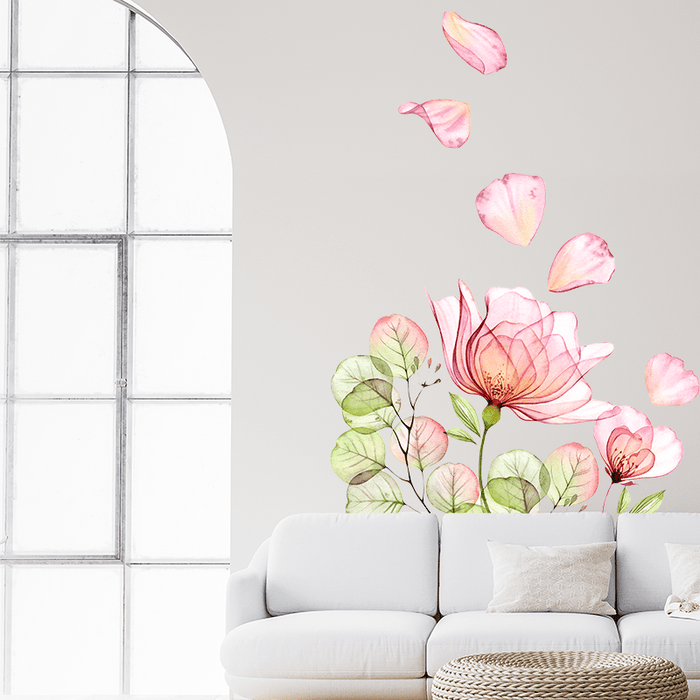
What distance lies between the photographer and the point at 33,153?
4375 mm

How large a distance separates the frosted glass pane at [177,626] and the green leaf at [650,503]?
1.94 m

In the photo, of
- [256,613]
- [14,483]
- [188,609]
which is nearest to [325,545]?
[256,613]

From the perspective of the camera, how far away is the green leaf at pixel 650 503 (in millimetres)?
4000

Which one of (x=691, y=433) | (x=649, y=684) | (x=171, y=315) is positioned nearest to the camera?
(x=649, y=684)

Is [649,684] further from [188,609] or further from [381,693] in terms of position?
[188,609]

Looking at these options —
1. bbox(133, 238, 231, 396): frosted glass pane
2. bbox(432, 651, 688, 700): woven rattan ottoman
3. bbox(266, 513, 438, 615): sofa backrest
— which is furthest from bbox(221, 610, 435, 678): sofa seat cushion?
bbox(133, 238, 231, 396): frosted glass pane

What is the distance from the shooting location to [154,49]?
14.4ft

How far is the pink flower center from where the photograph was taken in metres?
4.02

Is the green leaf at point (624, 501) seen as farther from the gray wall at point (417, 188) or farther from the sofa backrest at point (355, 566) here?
the sofa backrest at point (355, 566)

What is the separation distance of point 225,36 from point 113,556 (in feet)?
8.27

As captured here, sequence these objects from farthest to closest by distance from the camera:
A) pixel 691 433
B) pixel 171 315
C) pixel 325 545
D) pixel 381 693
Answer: pixel 171 315
pixel 691 433
pixel 325 545
pixel 381 693

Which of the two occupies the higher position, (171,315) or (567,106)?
(567,106)

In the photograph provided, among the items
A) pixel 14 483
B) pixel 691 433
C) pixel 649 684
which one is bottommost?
pixel 649 684

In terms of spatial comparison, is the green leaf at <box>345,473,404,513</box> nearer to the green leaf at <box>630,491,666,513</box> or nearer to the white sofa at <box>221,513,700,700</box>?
the white sofa at <box>221,513,700,700</box>
